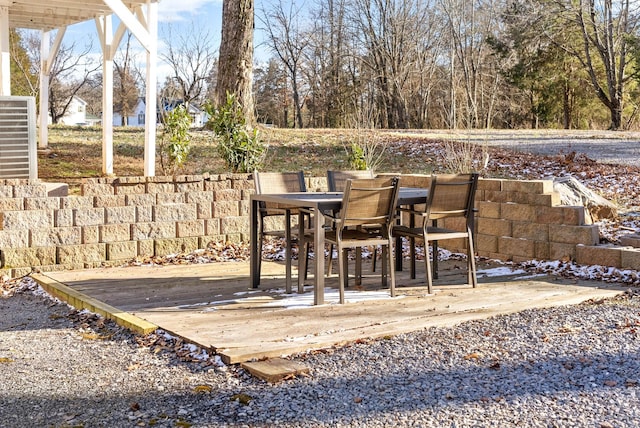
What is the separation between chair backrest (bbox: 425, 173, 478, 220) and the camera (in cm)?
530

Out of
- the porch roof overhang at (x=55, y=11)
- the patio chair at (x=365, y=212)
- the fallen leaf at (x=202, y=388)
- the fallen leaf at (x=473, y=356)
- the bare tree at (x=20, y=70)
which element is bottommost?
the fallen leaf at (x=202, y=388)

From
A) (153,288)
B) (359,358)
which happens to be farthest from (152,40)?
(359,358)

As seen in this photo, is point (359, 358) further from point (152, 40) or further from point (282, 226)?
point (152, 40)

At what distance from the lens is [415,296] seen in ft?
17.1

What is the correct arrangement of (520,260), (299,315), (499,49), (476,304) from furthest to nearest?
(499,49) < (520,260) < (476,304) < (299,315)

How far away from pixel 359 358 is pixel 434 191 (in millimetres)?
2017

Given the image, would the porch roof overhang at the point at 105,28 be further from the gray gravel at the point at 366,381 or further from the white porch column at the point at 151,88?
the gray gravel at the point at 366,381

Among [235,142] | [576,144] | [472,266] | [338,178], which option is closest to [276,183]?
[338,178]

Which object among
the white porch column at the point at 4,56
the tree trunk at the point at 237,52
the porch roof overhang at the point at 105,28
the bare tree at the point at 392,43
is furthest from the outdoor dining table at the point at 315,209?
the bare tree at the point at 392,43

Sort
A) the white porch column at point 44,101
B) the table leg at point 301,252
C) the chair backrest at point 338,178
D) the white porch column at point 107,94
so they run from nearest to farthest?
the table leg at point 301,252
the chair backrest at point 338,178
the white porch column at point 107,94
the white porch column at point 44,101

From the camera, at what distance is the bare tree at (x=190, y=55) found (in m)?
24.8

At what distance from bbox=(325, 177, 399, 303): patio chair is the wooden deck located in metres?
0.38

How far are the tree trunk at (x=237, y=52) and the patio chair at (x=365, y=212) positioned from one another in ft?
18.5

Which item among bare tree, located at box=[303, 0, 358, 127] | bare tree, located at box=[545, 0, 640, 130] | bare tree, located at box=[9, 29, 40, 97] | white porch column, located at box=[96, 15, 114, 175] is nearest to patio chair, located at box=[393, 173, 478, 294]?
white porch column, located at box=[96, 15, 114, 175]
